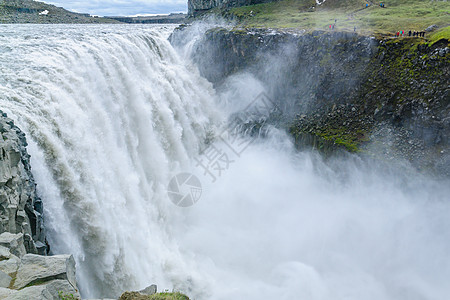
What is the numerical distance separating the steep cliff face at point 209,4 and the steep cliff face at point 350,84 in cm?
3210

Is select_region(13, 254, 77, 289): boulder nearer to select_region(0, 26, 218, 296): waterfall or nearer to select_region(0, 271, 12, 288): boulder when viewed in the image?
select_region(0, 271, 12, 288): boulder

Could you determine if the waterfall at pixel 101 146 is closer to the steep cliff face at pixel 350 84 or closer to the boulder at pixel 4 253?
the boulder at pixel 4 253

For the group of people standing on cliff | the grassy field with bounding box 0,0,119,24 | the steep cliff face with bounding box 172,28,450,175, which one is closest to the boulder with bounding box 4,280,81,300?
the steep cliff face with bounding box 172,28,450,175

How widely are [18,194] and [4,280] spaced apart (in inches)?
171

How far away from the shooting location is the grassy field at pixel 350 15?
3446cm

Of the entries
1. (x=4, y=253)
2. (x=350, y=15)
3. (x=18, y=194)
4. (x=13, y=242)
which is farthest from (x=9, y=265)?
(x=350, y=15)

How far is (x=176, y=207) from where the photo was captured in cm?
2375

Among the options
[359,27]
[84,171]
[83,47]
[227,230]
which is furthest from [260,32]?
[84,171]

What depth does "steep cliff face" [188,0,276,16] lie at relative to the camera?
66.2m

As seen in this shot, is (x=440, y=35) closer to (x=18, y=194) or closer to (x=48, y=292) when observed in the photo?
(x=18, y=194)

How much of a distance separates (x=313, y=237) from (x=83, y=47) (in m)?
21.2

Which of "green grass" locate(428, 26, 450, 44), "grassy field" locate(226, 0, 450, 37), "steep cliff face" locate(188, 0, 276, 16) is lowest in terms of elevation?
"green grass" locate(428, 26, 450, 44)

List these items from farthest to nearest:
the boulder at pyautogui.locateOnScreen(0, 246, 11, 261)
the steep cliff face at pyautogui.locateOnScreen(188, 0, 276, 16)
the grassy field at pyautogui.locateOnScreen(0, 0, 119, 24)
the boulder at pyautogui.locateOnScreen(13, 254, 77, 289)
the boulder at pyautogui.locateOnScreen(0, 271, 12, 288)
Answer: the steep cliff face at pyautogui.locateOnScreen(188, 0, 276, 16), the grassy field at pyautogui.locateOnScreen(0, 0, 119, 24), the boulder at pyautogui.locateOnScreen(0, 246, 11, 261), the boulder at pyautogui.locateOnScreen(13, 254, 77, 289), the boulder at pyautogui.locateOnScreen(0, 271, 12, 288)

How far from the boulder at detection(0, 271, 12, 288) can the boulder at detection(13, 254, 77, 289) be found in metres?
0.15
